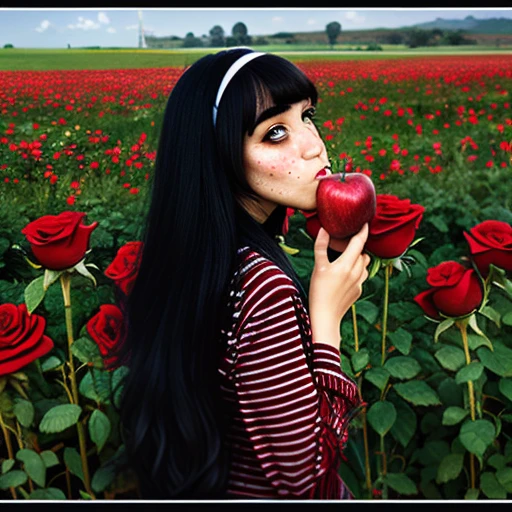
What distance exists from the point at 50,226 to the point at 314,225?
555 mm

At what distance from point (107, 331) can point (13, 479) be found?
38 cm

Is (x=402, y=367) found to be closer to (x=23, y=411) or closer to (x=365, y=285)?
(x=365, y=285)

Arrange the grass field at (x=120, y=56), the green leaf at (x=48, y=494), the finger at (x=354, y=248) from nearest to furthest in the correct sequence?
the finger at (x=354, y=248) → the green leaf at (x=48, y=494) → the grass field at (x=120, y=56)

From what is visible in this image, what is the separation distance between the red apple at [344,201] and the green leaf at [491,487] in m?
0.74

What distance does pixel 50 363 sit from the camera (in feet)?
5.08

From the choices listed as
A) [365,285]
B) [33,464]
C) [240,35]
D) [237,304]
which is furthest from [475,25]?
[33,464]

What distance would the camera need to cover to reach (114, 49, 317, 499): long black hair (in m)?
1.15

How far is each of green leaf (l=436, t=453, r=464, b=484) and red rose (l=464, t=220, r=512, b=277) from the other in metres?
0.42

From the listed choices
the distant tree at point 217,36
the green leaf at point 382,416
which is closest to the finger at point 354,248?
the green leaf at point 382,416

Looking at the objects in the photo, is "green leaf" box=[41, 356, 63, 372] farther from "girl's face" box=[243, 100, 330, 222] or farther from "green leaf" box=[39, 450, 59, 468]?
"girl's face" box=[243, 100, 330, 222]

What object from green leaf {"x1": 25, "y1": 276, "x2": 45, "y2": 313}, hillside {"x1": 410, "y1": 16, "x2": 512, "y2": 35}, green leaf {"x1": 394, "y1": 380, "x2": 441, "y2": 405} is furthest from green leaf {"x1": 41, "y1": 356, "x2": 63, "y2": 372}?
hillside {"x1": 410, "y1": 16, "x2": 512, "y2": 35}

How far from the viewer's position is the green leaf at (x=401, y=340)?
1.57 m

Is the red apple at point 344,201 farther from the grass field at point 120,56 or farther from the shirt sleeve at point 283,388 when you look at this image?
the grass field at point 120,56
